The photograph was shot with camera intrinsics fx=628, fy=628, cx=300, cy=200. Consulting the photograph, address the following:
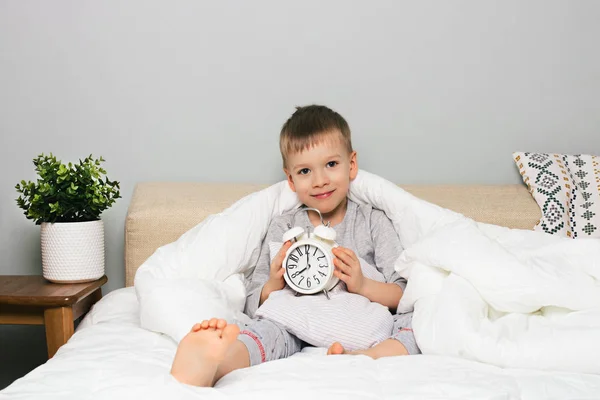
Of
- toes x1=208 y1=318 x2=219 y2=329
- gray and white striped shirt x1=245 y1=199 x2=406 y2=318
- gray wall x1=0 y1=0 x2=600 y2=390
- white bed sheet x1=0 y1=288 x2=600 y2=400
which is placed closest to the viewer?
white bed sheet x1=0 y1=288 x2=600 y2=400

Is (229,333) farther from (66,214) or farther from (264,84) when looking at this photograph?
(264,84)

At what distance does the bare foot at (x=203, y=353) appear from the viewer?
96 cm

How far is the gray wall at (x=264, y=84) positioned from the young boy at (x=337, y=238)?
12.2 inches

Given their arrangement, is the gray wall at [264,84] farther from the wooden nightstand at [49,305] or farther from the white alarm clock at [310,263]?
the white alarm clock at [310,263]

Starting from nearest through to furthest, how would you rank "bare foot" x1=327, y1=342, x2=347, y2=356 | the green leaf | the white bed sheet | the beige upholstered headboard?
the white bed sheet
"bare foot" x1=327, y1=342, x2=347, y2=356
the green leaf
the beige upholstered headboard

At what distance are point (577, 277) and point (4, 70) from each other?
5.65ft

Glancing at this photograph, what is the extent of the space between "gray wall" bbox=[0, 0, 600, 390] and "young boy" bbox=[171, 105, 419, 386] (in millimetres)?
311

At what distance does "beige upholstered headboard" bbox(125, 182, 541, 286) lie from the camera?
178cm

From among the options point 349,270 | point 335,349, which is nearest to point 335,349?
point 335,349

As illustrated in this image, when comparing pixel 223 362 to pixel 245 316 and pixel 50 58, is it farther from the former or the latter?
pixel 50 58

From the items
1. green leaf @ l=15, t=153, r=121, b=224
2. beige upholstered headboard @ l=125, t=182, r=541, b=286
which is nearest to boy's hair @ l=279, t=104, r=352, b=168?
beige upholstered headboard @ l=125, t=182, r=541, b=286

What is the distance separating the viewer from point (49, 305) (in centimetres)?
152

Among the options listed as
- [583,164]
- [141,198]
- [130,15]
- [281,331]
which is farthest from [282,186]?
[583,164]

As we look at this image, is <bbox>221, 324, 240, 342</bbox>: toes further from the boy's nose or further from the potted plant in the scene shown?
the potted plant
